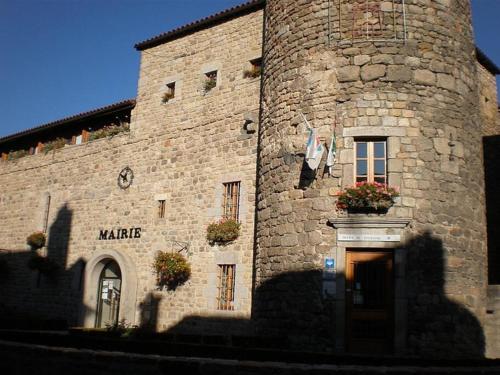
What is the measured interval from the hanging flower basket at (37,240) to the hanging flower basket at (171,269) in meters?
6.21

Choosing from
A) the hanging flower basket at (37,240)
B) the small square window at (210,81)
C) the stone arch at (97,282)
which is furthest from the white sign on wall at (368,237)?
the hanging flower basket at (37,240)

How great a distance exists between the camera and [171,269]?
1395 centimetres

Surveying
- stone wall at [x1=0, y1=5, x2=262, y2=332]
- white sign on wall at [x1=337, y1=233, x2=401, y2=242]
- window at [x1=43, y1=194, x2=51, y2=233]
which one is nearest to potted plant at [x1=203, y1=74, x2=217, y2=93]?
stone wall at [x1=0, y1=5, x2=262, y2=332]

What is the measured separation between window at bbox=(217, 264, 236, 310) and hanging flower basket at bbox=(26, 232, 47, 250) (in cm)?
835

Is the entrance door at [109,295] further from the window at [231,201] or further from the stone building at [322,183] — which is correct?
the window at [231,201]

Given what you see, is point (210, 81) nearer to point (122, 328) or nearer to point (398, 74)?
point (398, 74)

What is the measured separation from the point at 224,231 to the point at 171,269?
1.89 meters

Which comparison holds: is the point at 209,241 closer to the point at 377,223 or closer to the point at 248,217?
the point at 248,217

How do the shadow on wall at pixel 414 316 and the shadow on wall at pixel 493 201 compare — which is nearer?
the shadow on wall at pixel 414 316

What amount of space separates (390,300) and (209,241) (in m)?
5.41

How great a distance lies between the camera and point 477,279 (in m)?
10.3

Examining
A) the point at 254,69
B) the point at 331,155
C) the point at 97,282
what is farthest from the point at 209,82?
the point at 97,282

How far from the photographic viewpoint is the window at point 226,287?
517 inches

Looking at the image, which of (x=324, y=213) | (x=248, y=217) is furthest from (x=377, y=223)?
(x=248, y=217)
